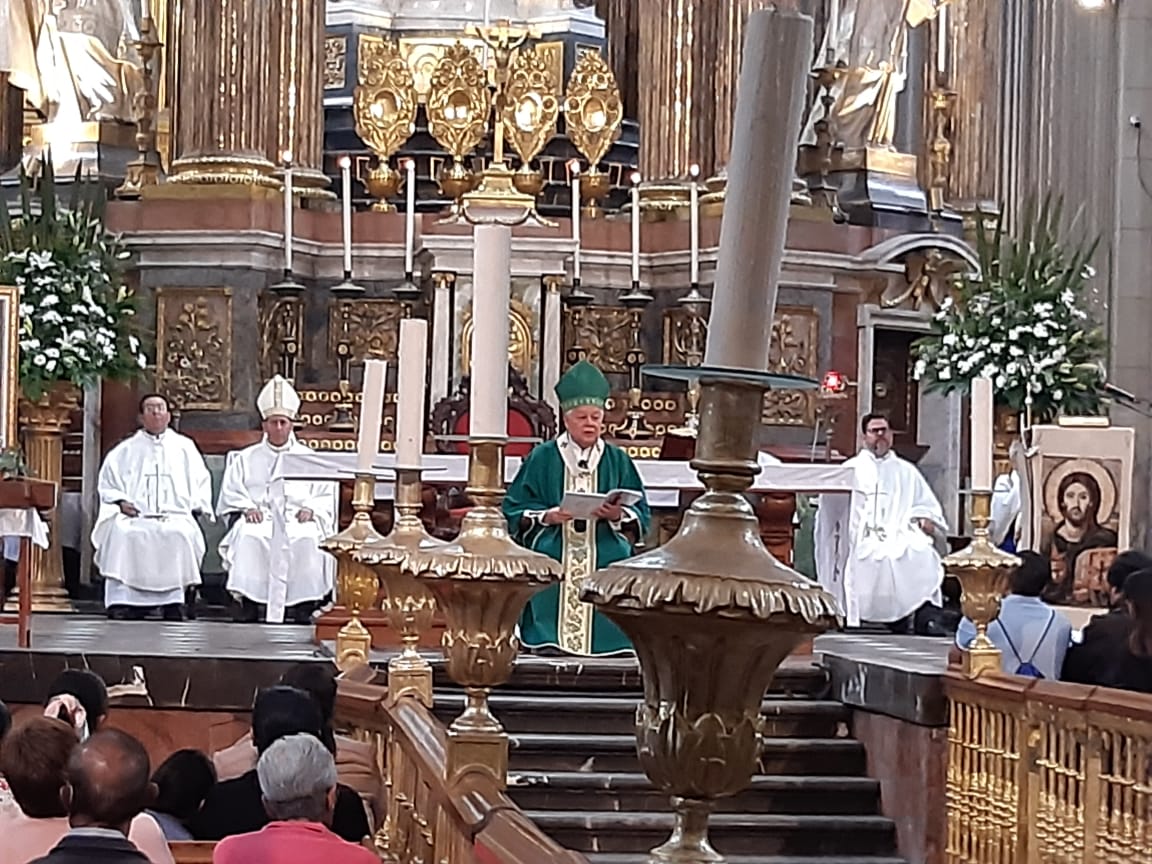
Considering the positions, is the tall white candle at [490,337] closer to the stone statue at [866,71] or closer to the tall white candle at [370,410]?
the tall white candle at [370,410]

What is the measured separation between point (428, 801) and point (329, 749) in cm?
31

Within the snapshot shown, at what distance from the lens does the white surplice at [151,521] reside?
47.1 ft

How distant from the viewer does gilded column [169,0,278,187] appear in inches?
653

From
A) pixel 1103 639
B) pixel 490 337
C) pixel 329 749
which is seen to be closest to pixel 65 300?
pixel 1103 639

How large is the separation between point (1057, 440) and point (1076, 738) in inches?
129

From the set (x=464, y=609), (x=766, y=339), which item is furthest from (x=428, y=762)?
(x=766, y=339)

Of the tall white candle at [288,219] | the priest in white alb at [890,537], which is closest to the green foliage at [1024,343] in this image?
the priest in white alb at [890,537]

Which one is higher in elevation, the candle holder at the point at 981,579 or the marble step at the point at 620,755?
the candle holder at the point at 981,579

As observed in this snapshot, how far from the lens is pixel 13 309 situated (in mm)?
12211

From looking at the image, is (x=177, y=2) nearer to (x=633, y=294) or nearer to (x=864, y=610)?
(x=633, y=294)

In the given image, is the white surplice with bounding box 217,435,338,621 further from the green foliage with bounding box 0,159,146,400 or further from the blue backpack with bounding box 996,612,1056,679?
the blue backpack with bounding box 996,612,1056,679

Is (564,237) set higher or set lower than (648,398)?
higher

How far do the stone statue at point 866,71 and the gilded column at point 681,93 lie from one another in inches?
65.1

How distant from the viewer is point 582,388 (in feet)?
34.2
